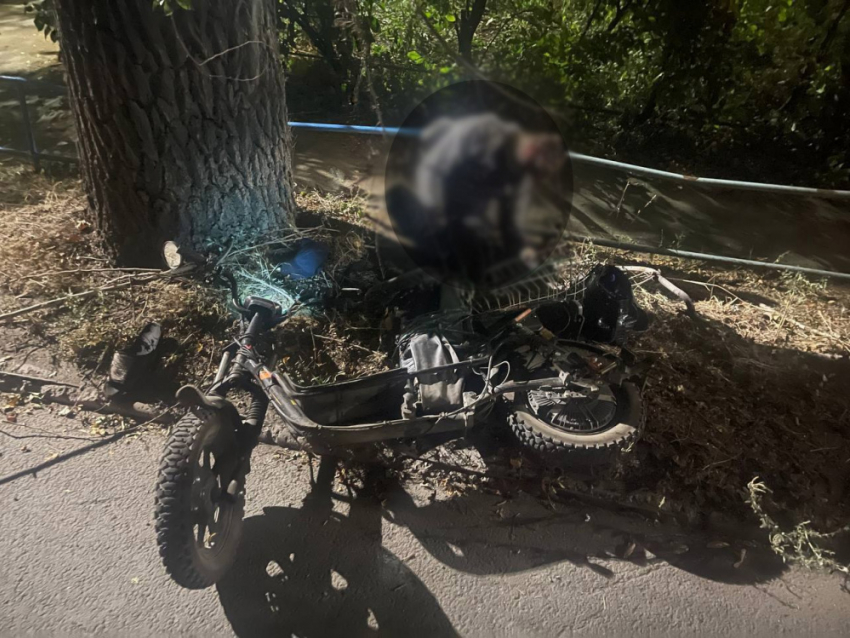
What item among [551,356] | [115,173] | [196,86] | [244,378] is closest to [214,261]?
[115,173]

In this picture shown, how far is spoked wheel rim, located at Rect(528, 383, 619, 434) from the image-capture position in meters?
2.79

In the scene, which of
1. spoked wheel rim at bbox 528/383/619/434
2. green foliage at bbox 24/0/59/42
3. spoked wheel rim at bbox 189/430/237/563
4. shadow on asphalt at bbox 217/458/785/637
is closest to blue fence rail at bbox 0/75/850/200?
green foliage at bbox 24/0/59/42

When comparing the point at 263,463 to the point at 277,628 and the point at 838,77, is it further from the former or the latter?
the point at 838,77

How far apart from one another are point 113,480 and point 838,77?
19.0 feet

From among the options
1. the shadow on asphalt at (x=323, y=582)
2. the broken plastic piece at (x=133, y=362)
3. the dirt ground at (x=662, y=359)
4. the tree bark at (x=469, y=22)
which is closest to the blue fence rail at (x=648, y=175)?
the dirt ground at (x=662, y=359)

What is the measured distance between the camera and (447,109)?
164 cm

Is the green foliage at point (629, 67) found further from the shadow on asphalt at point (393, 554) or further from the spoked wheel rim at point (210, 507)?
the shadow on asphalt at point (393, 554)

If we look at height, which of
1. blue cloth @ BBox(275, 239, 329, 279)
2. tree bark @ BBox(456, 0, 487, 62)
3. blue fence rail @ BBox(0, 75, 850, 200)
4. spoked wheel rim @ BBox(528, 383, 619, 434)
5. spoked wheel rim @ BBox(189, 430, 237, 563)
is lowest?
spoked wheel rim @ BBox(189, 430, 237, 563)

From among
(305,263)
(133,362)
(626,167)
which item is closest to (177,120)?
(305,263)

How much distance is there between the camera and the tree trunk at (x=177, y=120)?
312 centimetres

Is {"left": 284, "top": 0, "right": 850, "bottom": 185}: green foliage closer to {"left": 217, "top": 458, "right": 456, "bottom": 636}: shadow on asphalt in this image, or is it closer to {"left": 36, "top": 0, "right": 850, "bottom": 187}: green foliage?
{"left": 36, "top": 0, "right": 850, "bottom": 187}: green foliage

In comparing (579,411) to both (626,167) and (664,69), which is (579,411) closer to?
(626,167)

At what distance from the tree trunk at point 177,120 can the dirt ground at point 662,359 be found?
39 cm

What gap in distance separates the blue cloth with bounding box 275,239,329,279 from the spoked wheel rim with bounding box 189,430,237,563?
135 cm
